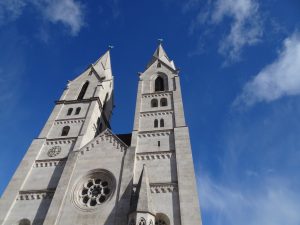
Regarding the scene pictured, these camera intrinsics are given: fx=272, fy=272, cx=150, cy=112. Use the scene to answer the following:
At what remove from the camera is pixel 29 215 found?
16453mm

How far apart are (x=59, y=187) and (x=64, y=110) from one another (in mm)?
9433

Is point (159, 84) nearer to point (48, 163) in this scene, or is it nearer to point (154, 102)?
point (154, 102)

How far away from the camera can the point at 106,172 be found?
17.8m

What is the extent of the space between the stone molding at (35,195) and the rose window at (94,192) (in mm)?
2157

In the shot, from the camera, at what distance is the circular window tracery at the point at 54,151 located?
2038 cm

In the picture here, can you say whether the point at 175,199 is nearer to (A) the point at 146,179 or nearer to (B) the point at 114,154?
(A) the point at 146,179

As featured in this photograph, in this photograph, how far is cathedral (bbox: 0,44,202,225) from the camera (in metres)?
15.2

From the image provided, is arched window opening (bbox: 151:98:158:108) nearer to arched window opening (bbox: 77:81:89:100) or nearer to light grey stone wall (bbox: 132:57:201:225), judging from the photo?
light grey stone wall (bbox: 132:57:201:225)

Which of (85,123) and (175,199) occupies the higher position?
(85,123)

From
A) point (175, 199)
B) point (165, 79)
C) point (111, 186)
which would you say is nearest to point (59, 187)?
point (111, 186)

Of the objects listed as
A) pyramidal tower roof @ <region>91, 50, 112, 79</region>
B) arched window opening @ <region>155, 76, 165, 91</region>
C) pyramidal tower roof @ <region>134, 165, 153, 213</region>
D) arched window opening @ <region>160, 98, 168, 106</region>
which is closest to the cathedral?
pyramidal tower roof @ <region>134, 165, 153, 213</region>

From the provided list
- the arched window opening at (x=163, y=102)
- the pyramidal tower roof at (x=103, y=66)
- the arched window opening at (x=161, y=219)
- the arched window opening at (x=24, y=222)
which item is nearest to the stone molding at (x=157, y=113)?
the arched window opening at (x=163, y=102)

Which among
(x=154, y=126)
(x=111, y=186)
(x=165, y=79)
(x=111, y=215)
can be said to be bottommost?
(x=111, y=215)

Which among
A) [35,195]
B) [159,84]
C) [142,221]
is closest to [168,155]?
[142,221]
